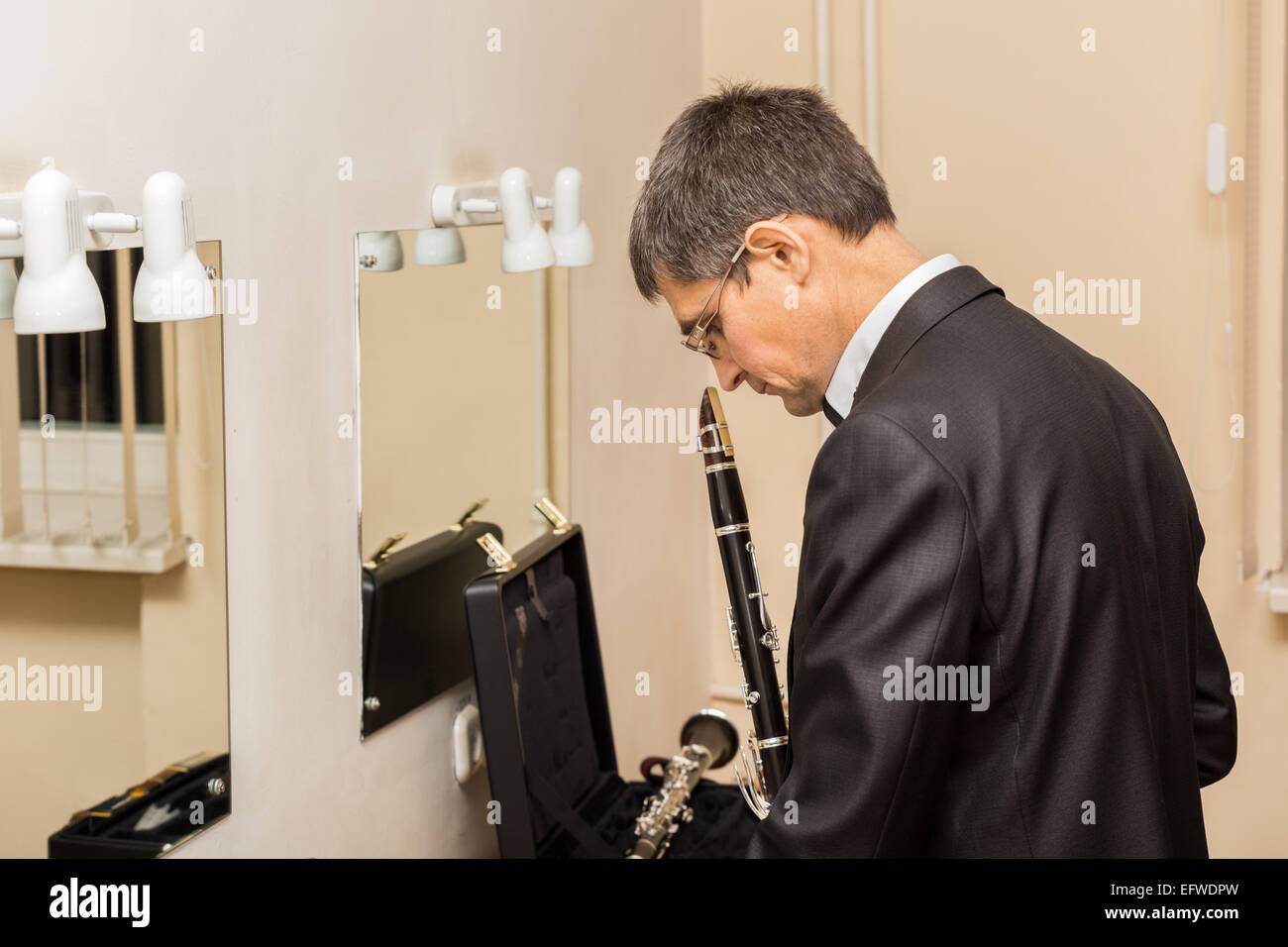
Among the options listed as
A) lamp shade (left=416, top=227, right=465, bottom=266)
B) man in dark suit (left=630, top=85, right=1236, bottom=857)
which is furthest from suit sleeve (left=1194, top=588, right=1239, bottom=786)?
lamp shade (left=416, top=227, right=465, bottom=266)

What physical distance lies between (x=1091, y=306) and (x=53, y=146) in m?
1.98

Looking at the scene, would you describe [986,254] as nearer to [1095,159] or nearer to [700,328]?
[1095,159]

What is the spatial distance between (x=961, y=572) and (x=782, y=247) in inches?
14.1

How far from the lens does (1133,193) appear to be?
93.4 inches

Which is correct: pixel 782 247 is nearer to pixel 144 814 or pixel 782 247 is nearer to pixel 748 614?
pixel 748 614

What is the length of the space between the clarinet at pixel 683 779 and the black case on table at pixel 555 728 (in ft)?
0.08

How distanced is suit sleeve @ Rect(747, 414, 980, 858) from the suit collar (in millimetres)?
127

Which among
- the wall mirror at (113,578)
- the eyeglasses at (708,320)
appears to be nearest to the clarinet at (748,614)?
the eyeglasses at (708,320)

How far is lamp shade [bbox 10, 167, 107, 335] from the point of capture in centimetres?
88

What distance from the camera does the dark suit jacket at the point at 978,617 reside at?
0.91 meters

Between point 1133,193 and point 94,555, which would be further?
point 1133,193

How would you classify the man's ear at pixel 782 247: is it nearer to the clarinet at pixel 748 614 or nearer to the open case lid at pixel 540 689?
the clarinet at pixel 748 614

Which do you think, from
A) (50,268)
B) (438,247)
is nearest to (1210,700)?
(438,247)

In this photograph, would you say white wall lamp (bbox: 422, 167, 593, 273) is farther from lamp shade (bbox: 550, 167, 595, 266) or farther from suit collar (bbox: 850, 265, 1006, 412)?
suit collar (bbox: 850, 265, 1006, 412)
